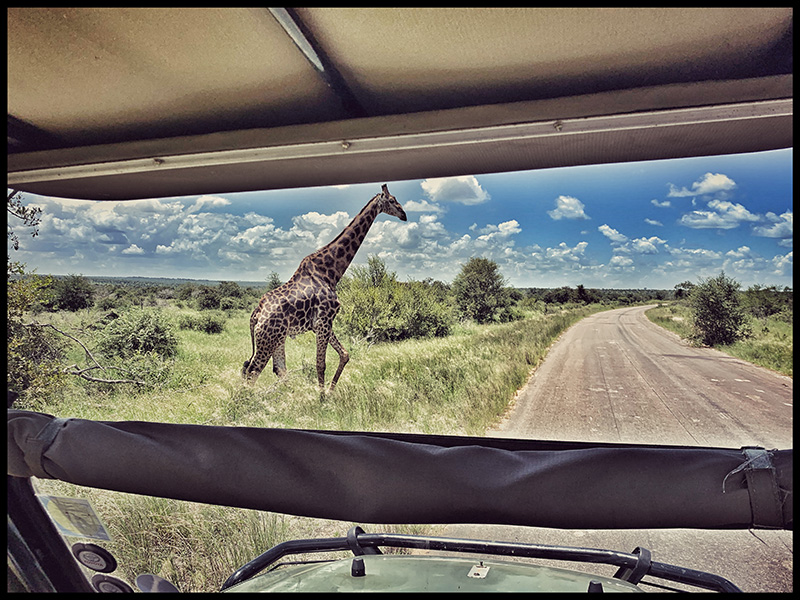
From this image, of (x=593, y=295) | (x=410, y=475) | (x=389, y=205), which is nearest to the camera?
(x=410, y=475)

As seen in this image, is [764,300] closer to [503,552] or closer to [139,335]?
[503,552]

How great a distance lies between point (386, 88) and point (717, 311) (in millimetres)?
1117

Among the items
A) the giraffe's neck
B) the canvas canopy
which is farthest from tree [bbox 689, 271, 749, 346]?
the giraffe's neck

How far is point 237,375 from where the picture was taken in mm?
2100

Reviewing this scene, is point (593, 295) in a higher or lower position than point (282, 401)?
higher

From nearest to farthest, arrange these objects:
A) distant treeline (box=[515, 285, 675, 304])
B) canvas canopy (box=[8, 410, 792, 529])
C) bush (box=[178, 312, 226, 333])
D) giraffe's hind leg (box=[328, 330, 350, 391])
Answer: canvas canopy (box=[8, 410, 792, 529])
distant treeline (box=[515, 285, 675, 304])
giraffe's hind leg (box=[328, 330, 350, 391])
bush (box=[178, 312, 226, 333])

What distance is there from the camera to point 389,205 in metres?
1.79

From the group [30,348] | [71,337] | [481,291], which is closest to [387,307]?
[481,291]

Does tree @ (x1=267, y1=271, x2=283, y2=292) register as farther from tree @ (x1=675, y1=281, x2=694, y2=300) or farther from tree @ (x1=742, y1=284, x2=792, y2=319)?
tree @ (x1=742, y1=284, x2=792, y2=319)

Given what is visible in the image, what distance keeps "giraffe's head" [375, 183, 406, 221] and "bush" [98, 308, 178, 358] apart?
1141mm

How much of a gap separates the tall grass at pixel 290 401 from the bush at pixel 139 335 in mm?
77

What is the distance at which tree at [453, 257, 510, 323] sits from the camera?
1.79m

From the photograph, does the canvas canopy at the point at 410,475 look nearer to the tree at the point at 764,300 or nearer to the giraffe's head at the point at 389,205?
the tree at the point at 764,300

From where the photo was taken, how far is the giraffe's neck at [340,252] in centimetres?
189
